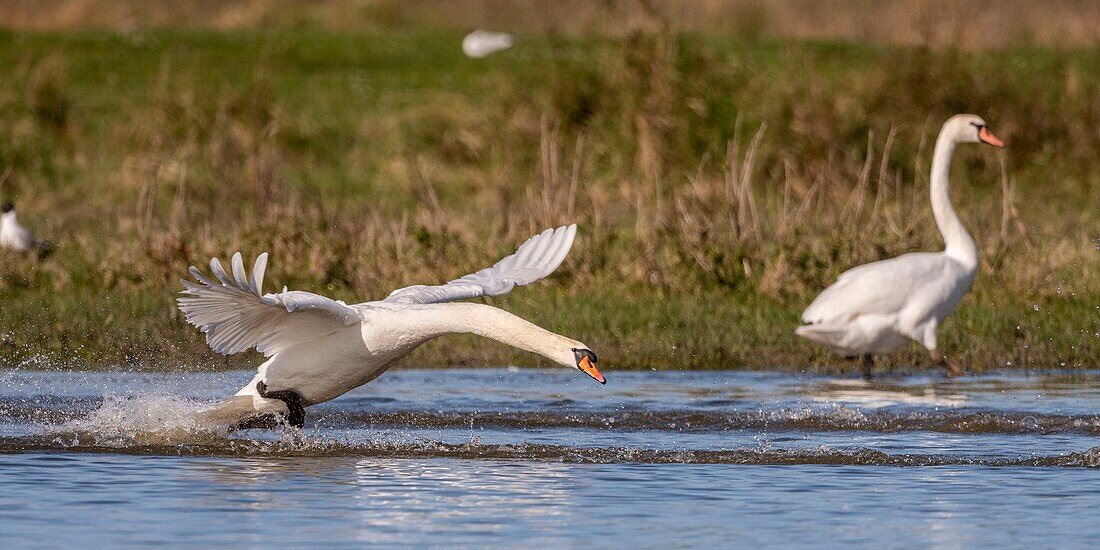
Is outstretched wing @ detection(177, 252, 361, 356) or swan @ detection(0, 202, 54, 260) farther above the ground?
swan @ detection(0, 202, 54, 260)

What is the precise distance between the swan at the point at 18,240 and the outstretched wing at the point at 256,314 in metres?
6.49

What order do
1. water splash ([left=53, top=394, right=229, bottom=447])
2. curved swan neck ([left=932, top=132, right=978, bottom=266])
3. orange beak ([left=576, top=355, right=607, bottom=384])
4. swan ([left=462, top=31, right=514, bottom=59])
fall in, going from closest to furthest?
orange beak ([left=576, top=355, right=607, bottom=384]), water splash ([left=53, top=394, right=229, bottom=447]), curved swan neck ([left=932, top=132, right=978, bottom=266]), swan ([left=462, top=31, right=514, bottom=59])

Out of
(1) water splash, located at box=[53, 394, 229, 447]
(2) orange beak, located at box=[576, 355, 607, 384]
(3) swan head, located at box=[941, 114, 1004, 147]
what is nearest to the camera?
(2) orange beak, located at box=[576, 355, 607, 384]

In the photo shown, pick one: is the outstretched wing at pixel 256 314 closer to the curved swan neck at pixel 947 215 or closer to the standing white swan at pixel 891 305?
the standing white swan at pixel 891 305

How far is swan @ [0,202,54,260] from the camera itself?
14062 mm

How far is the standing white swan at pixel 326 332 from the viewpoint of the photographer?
24.1 ft

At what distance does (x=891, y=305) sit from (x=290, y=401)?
149 inches

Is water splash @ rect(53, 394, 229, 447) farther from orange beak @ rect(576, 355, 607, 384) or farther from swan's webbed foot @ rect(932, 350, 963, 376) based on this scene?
swan's webbed foot @ rect(932, 350, 963, 376)

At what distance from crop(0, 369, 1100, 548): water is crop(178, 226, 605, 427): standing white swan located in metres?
0.29

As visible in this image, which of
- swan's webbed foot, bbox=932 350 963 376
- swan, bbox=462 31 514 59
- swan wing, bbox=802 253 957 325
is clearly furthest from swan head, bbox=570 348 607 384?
swan, bbox=462 31 514 59

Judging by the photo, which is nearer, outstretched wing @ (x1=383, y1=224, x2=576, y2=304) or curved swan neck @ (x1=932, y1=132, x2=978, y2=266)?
outstretched wing @ (x1=383, y1=224, x2=576, y2=304)

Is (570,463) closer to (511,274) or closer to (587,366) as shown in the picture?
(587,366)

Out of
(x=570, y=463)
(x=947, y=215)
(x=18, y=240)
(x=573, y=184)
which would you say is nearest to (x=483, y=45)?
(x=18, y=240)

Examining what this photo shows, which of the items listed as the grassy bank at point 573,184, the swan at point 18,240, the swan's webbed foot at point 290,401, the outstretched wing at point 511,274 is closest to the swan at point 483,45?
the grassy bank at point 573,184
